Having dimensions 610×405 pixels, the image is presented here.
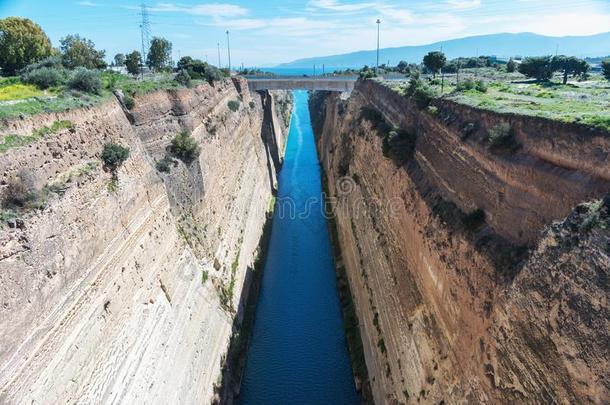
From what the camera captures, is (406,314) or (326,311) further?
(326,311)

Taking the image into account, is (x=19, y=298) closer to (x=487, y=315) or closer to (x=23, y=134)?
(x=23, y=134)

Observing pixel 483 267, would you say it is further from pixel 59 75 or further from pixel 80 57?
pixel 80 57

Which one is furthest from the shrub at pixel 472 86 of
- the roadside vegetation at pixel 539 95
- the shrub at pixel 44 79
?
the shrub at pixel 44 79

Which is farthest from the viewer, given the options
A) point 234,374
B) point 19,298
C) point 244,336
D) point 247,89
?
point 247,89

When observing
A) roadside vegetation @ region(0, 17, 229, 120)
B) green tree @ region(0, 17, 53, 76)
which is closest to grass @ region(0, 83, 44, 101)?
roadside vegetation @ region(0, 17, 229, 120)

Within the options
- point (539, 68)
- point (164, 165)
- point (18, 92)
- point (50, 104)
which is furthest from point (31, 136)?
point (539, 68)

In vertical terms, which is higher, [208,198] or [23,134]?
[23,134]

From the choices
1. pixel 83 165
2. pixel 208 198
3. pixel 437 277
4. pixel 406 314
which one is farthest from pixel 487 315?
pixel 208 198
